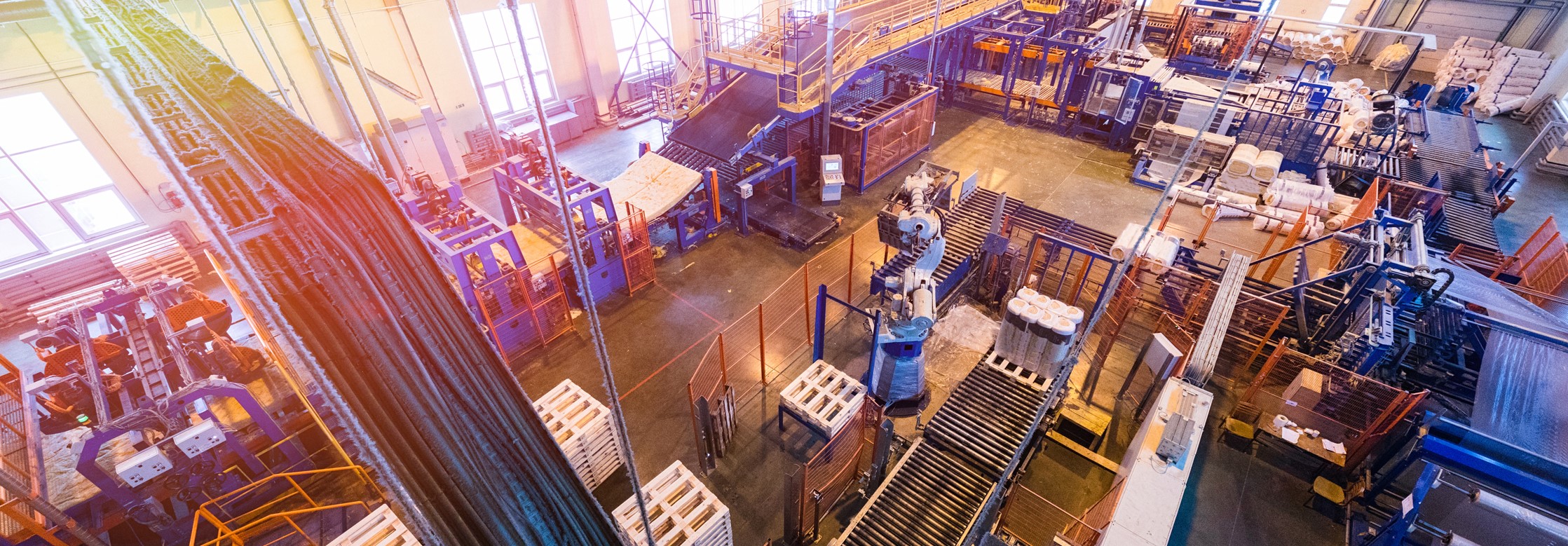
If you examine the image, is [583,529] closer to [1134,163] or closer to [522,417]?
[522,417]

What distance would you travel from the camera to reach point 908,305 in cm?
884

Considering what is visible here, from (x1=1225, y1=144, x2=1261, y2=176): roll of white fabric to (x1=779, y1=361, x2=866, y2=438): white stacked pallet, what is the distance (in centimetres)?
1224

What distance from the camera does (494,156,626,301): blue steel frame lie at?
10.7 m

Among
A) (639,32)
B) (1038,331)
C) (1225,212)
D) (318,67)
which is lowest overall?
(1225,212)

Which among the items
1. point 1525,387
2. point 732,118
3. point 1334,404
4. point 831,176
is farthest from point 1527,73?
point 732,118

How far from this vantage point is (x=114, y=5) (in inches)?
267

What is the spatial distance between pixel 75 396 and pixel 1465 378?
19888mm

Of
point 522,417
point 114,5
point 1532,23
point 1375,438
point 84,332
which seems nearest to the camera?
point 522,417

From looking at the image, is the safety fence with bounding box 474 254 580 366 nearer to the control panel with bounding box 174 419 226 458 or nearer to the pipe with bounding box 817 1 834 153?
the control panel with bounding box 174 419 226 458

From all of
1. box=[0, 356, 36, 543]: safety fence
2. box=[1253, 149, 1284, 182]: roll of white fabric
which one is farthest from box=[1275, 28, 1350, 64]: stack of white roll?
box=[0, 356, 36, 543]: safety fence

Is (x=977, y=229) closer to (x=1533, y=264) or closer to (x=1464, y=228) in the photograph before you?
(x=1533, y=264)

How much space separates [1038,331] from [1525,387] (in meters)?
6.24

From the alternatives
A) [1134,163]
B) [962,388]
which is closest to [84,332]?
[962,388]

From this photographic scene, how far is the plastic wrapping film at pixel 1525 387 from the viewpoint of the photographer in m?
7.21
